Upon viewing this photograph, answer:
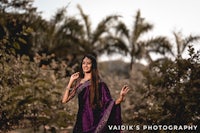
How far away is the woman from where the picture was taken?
3.52 m

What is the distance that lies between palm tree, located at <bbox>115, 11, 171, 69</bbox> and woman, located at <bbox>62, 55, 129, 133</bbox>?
14659mm

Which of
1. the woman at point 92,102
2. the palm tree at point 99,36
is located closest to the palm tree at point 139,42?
the palm tree at point 99,36

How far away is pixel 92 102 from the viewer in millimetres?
3539

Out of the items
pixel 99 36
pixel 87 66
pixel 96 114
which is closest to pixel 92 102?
pixel 96 114

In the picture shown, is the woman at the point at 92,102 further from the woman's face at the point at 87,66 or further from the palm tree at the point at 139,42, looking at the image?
the palm tree at the point at 139,42

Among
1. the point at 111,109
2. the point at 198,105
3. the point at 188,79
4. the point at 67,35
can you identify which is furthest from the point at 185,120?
the point at 67,35

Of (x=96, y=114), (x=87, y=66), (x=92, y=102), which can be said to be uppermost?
(x=87, y=66)

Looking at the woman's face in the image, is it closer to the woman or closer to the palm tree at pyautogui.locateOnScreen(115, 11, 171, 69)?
the woman

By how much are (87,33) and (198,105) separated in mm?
14135

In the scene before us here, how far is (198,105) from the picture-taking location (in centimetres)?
484

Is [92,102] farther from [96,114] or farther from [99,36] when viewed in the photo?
[99,36]

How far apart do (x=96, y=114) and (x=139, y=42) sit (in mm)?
15202

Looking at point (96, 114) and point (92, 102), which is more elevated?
point (92, 102)

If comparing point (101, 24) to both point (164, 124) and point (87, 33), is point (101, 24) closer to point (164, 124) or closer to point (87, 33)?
point (87, 33)
